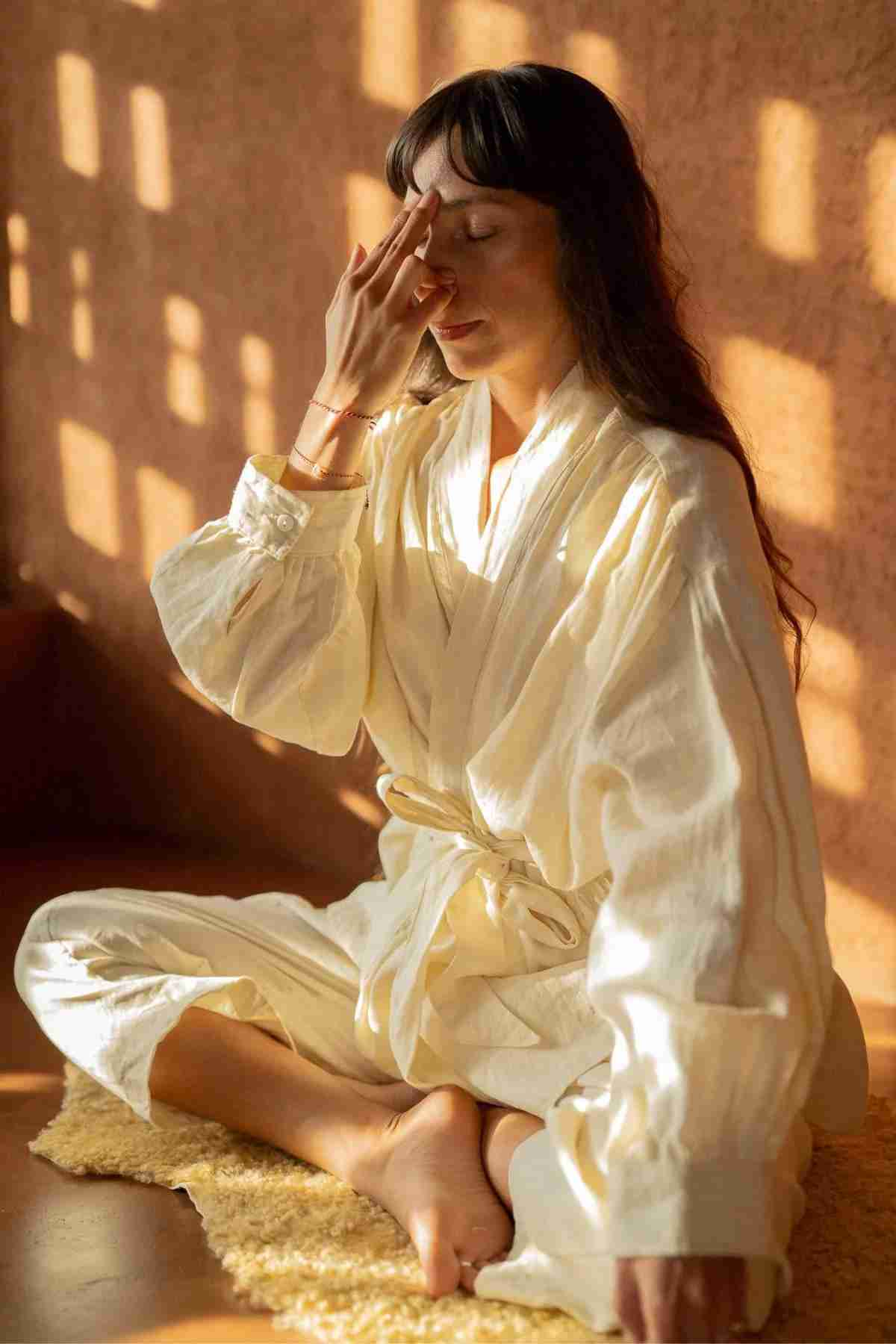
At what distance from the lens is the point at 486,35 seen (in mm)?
2838

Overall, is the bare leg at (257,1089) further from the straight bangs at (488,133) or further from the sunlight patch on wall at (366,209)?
the sunlight patch on wall at (366,209)

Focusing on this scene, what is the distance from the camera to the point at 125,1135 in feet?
6.97

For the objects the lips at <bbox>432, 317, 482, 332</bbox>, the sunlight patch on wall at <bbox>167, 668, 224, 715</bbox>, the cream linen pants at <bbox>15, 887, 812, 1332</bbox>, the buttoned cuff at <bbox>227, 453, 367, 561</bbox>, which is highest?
the lips at <bbox>432, 317, 482, 332</bbox>

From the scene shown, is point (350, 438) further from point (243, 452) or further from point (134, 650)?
point (134, 650)

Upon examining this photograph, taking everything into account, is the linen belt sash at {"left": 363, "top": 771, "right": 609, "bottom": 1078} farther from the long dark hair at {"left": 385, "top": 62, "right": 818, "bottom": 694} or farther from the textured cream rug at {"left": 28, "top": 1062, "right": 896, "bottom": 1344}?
the long dark hair at {"left": 385, "top": 62, "right": 818, "bottom": 694}

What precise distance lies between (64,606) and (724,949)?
246 cm

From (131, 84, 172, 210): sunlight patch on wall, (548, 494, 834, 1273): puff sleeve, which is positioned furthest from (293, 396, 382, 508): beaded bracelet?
(131, 84, 172, 210): sunlight patch on wall

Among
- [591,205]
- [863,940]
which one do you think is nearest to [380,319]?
[591,205]

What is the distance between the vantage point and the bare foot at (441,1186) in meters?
1.73

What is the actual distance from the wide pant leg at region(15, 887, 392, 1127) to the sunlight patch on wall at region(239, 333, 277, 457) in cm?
132

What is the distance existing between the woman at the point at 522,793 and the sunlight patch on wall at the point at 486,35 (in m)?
0.86

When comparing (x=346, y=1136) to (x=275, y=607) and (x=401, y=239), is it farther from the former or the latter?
(x=401, y=239)

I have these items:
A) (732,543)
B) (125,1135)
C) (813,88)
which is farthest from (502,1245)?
(813,88)

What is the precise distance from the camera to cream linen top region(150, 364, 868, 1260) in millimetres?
1542
